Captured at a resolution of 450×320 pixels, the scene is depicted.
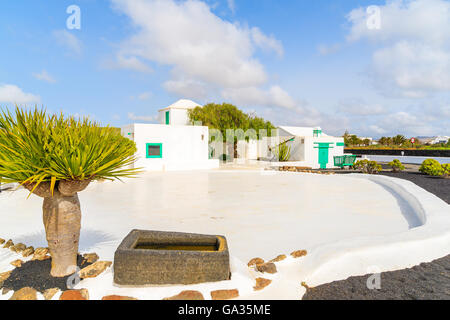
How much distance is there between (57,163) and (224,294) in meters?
2.11

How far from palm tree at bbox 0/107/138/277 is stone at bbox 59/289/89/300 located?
20.6 inches

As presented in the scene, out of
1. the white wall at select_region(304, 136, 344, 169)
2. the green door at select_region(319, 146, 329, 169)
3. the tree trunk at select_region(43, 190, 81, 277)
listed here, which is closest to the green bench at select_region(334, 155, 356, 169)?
the white wall at select_region(304, 136, 344, 169)

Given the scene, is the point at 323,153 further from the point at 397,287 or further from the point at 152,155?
the point at 397,287

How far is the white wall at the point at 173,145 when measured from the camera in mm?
19047

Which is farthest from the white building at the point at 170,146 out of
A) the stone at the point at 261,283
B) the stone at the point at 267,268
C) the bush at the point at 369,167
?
the stone at the point at 261,283

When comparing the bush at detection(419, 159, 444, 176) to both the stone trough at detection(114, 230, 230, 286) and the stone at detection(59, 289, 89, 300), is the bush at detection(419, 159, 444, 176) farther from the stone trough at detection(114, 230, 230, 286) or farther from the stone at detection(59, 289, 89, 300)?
the stone at detection(59, 289, 89, 300)

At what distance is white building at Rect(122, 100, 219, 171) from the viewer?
19062mm

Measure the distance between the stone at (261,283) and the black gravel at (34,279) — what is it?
6.29 feet

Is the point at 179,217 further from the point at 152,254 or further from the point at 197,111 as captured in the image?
the point at 197,111

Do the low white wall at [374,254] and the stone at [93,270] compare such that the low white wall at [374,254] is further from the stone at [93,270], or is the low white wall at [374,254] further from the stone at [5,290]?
the stone at [5,290]

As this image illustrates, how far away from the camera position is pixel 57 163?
9.19 feet

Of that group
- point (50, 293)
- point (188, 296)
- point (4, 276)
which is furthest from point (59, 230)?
point (188, 296)
